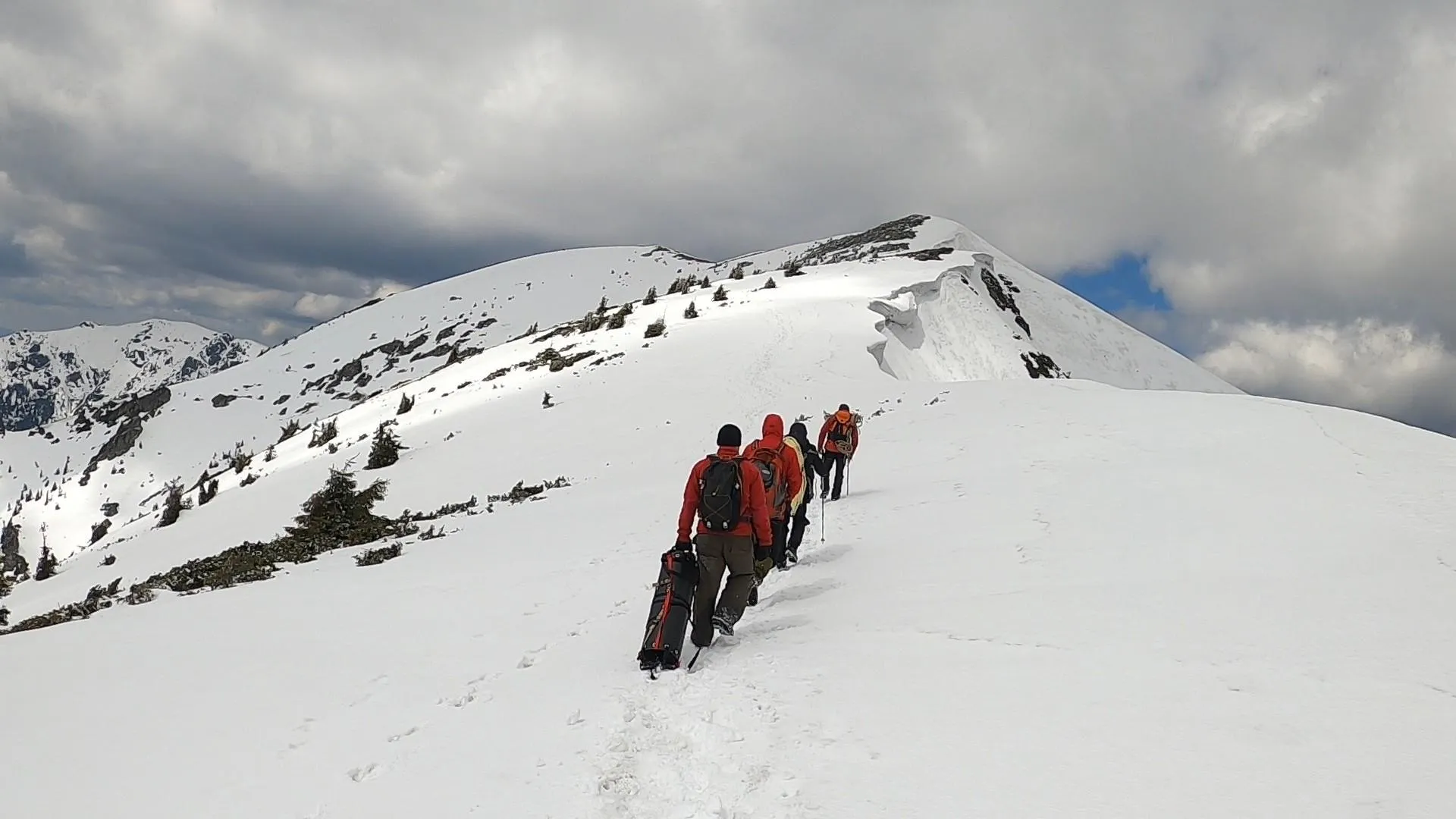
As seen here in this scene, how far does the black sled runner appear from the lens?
566 centimetres

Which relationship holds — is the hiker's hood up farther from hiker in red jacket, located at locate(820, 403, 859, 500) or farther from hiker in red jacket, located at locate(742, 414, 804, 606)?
hiker in red jacket, located at locate(820, 403, 859, 500)

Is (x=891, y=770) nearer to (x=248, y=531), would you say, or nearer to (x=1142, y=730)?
(x=1142, y=730)

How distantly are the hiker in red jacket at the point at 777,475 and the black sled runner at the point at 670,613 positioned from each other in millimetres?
1068

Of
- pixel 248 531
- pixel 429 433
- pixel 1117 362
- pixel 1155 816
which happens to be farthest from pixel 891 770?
pixel 1117 362

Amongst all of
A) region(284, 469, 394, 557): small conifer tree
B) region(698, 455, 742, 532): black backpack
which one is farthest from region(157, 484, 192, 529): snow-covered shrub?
region(698, 455, 742, 532): black backpack

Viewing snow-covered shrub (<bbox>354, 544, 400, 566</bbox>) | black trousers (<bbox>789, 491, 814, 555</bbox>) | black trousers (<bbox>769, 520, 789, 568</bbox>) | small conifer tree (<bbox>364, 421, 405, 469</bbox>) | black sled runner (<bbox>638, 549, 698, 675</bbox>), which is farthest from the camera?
small conifer tree (<bbox>364, 421, 405, 469</bbox>)

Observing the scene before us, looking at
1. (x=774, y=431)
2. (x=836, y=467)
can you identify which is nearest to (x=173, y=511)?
(x=836, y=467)

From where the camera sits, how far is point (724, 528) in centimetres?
610

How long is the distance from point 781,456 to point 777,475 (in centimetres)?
25

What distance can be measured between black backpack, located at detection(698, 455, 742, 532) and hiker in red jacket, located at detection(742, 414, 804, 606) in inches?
35.0

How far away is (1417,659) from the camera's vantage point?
4.04m

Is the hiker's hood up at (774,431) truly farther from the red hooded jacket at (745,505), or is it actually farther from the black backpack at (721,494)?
the black backpack at (721,494)

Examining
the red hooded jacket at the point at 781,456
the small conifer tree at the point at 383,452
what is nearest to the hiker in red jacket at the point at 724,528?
the red hooded jacket at the point at 781,456

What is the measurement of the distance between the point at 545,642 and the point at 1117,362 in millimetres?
46749
